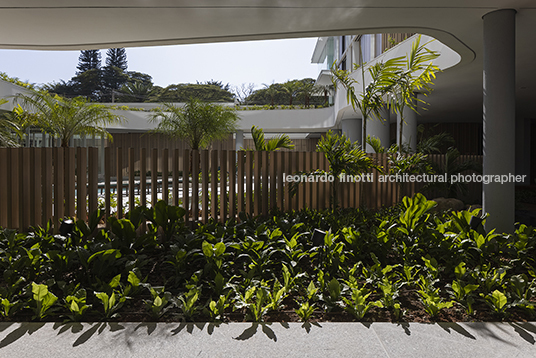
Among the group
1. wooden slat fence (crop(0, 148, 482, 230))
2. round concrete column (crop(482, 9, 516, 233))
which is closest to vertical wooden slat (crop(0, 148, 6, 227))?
wooden slat fence (crop(0, 148, 482, 230))

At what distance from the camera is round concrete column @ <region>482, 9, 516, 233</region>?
500cm

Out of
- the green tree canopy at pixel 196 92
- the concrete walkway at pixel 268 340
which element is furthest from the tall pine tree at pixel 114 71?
the concrete walkway at pixel 268 340

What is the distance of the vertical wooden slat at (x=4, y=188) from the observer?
189 inches

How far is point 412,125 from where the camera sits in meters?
12.4

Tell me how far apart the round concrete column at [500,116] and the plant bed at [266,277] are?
73cm

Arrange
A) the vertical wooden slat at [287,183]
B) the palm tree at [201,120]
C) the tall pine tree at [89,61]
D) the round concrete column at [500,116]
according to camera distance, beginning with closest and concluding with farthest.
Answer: the round concrete column at [500,116]
the vertical wooden slat at [287,183]
the palm tree at [201,120]
the tall pine tree at [89,61]

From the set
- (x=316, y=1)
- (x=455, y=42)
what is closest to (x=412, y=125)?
(x=455, y=42)

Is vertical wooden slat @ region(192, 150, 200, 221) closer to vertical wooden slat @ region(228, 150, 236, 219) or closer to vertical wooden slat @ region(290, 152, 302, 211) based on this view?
vertical wooden slat @ region(228, 150, 236, 219)

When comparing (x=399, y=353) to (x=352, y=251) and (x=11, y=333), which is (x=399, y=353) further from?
(x=11, y=333)

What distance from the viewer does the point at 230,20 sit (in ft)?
17.3

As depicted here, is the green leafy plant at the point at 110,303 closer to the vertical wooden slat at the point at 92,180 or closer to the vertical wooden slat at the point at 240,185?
the vertical wooden slat at the point at 92,180

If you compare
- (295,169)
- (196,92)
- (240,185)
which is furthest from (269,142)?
(196,92)

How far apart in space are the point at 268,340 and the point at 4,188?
4321mm

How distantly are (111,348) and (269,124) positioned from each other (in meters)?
19.5
